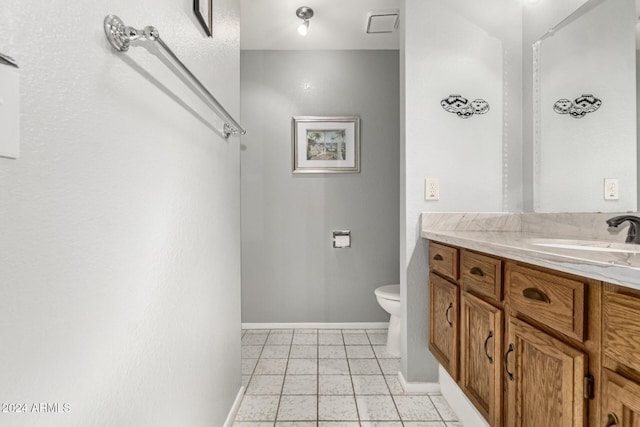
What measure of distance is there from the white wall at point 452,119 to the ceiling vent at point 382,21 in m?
0.52

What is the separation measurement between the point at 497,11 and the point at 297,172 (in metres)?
1.77

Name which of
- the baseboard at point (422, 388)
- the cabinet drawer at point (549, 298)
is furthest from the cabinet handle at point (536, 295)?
the baseboard at point (422, 388)

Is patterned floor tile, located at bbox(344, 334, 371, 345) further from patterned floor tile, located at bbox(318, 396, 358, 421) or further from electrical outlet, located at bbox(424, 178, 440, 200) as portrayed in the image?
electrical outlet, located at bbox(424, 178, 440, 200)

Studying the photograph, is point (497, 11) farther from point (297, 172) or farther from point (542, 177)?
point (297, 172)

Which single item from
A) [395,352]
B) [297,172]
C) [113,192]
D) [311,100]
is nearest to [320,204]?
[297,172]

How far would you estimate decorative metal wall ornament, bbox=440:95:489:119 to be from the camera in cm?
188

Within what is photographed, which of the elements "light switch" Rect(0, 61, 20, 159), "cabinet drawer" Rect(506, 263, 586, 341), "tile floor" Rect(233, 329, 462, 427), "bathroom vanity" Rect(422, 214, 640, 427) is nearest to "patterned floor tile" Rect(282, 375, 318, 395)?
"tile floor" Rect(233, 329, 462, 427)

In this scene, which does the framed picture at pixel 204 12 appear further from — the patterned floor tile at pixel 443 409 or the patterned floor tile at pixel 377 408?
the patterned floor tile at pixel 443 409

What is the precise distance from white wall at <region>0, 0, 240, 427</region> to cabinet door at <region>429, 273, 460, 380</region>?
1076 mm

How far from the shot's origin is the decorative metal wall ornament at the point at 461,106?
6.15 feet

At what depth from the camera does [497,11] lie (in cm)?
187

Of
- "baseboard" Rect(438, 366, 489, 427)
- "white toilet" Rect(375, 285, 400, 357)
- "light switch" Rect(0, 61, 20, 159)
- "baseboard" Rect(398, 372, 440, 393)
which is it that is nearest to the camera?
"light switch" Rect(0, 61, 20, 159)

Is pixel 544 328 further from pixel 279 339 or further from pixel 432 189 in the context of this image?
pixel 279 339

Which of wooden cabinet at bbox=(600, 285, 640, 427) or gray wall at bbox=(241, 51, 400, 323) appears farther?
gray wall at bbox=(241, 51, 400, 323)
